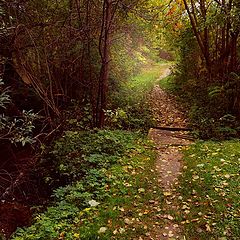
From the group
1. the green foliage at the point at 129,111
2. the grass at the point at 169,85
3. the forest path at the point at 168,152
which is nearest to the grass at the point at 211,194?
the forest path at the point at 168,152

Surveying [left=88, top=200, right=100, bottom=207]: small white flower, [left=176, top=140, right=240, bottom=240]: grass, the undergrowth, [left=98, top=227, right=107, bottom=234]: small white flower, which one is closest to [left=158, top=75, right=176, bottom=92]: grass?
the undergrowth

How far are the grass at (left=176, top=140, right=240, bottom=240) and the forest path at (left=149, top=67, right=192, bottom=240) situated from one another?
0.17m

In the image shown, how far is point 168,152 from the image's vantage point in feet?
27.2

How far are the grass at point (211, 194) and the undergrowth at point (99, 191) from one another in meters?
0.64

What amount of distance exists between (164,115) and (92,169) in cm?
640

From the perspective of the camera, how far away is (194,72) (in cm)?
1571

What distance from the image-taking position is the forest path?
16.1 ft

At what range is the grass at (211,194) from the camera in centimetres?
474

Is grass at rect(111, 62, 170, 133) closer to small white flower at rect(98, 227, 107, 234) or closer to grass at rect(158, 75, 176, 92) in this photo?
grass at rect(158, 75, 176, 92)

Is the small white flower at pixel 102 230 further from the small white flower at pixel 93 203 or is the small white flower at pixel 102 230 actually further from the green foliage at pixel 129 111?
the green foliage at pixel 129 111

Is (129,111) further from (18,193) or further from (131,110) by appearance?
(18,193)

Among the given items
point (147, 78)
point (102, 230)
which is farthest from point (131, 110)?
point (147, 78)

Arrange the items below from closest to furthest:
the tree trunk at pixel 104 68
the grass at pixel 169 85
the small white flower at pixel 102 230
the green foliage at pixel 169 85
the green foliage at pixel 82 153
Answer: the small white flower at pixel 102 230, the green foliage at pixel 82 153, the tree trunk at pixel 104 68, the green foliage at pixel 169 85, the grass at pixel 169 85

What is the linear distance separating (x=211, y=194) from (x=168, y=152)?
8.77ft
